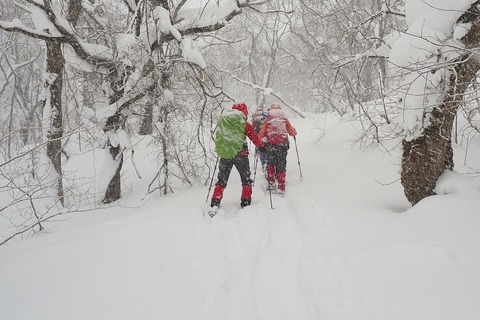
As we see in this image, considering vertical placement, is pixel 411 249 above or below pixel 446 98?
below

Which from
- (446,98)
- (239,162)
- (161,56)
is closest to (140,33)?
(161,56)

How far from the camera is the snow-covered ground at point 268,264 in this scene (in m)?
2.78

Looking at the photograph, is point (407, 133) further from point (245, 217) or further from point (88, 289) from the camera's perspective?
point (88, 289)

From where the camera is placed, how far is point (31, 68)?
18.8m

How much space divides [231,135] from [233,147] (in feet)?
0.70

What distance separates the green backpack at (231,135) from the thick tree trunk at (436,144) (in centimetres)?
260

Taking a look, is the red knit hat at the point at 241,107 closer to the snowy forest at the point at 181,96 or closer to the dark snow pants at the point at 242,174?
the dark snow pants at the point at 242,174

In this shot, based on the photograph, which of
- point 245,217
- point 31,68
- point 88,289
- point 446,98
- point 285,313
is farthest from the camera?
point 31,68

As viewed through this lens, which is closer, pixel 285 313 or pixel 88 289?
pixel 285 313

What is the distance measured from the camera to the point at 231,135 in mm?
5465

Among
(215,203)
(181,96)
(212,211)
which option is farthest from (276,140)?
(181,96)

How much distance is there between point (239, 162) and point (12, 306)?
12.0ft

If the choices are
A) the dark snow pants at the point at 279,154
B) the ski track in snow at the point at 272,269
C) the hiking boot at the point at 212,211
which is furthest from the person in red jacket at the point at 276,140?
the hiking boot at the point at 212,211

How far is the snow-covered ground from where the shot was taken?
2775 millimetres
